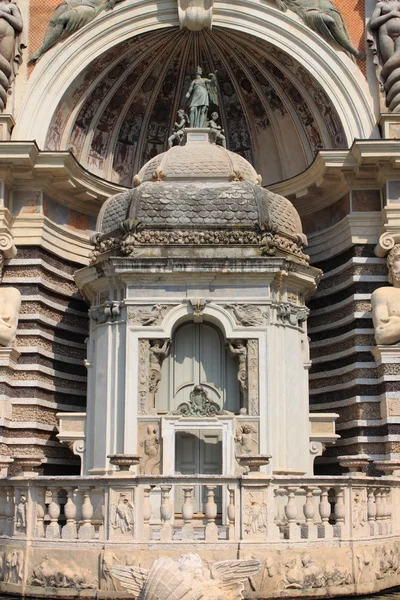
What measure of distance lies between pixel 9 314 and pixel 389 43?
33.0ft

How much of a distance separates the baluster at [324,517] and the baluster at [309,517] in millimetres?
149

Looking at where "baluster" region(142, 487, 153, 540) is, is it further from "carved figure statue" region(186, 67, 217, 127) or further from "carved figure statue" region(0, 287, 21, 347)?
"carved figure statue" region(186, 67, 217, 127)

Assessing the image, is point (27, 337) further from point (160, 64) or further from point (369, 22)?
point (369, 22)

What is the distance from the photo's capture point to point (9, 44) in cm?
2173

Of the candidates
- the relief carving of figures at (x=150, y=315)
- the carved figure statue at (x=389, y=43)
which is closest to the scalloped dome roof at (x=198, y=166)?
the relief carving of figures at (x=150, y=315)

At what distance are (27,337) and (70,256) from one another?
2.31m

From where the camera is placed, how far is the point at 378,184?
21125 millimetres

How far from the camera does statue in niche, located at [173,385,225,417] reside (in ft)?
56.6

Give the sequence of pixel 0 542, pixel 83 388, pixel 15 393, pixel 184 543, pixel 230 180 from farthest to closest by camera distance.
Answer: pixel 83 388
pixel 15 393
pixel 230 180
pixel 0 542
pixel 184 543

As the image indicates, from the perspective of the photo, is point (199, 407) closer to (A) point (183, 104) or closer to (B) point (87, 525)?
(B) point (87, 525)

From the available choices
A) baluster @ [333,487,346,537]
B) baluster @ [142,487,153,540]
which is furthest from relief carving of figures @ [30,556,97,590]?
baluster @ [333,487,346,537]

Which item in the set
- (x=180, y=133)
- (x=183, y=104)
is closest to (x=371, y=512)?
(x=180, y=133)

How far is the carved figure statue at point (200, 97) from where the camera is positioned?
69.9 ft

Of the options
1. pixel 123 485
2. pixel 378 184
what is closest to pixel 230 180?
pixel 378 184
